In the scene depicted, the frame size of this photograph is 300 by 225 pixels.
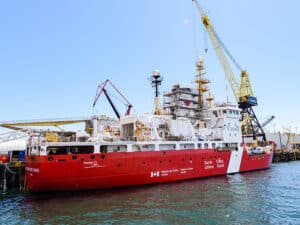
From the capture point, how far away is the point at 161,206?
14945mm

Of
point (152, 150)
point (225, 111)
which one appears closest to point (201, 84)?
point (225, 111)

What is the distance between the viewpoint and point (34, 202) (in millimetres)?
16484

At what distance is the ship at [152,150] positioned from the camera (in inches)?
731

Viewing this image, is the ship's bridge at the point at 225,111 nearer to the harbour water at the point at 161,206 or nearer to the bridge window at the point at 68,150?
the harbour water at the point at 161,206

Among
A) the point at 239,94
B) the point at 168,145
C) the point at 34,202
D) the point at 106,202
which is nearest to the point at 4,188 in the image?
the point at 34,202

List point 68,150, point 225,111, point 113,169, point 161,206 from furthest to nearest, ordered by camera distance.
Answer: point 225,111
point 113,169
point 68,150
point 161,206

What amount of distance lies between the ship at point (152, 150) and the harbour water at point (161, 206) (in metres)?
1.40

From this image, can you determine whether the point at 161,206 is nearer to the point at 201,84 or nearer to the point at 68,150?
the point at 68,150

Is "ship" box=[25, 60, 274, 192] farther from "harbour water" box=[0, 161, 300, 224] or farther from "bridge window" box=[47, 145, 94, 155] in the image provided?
"harbour water" box=[0, 161, 300, 224]

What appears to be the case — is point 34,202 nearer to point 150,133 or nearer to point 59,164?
point 59,164

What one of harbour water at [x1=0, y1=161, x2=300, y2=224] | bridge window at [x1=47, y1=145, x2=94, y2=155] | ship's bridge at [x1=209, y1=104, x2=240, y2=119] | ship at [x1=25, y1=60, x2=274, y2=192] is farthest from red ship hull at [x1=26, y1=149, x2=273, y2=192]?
→ ship's bridge at [x1=209, y1=104, x2=240, y2=119]

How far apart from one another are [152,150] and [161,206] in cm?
825

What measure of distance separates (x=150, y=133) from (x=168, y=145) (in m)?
2.35

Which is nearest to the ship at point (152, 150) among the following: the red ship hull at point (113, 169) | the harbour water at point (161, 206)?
the red ship hull at point (113, 169)
